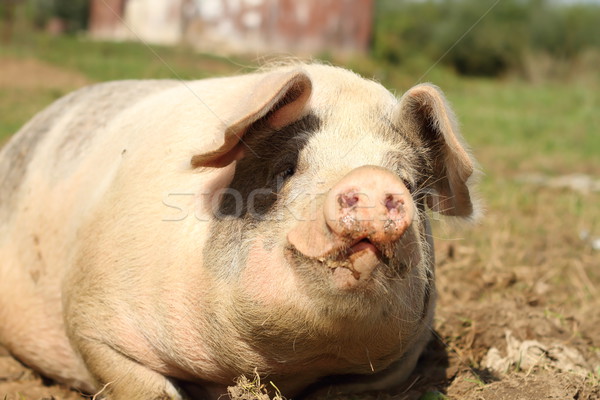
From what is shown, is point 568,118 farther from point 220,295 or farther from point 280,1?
point 220,295

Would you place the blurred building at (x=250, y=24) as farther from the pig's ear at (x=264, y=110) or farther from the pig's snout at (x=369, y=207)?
the pig's snout at (x=369, y=207)

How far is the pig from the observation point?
8.71ft

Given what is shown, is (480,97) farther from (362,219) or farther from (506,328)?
(362,219)

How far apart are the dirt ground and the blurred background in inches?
0.5

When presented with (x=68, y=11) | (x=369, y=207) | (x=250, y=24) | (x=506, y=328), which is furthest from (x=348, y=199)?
(x=68, y=11)

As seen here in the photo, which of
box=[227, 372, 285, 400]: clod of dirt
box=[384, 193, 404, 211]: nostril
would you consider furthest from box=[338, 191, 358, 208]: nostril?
box=[227, 372, 285, 400]: clod of dirt

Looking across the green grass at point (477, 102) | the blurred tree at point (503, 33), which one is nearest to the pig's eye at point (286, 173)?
the green grass at point (477, 102)

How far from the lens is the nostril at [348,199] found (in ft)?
8.06

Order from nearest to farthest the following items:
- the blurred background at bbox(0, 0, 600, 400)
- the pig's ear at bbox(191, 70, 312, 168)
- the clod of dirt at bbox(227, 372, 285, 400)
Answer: the pig's ear at bbox(191, 70, 312, 168), the clod of dirt at bbox(227, 372, 285, 400), the blurred background at bbox(0, 0, 600, 400)

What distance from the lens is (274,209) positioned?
9.65 feet

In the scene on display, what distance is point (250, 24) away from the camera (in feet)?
86.8

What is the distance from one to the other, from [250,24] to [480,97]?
31.0ft

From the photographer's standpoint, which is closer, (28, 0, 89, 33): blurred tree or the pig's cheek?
the pig's cheek

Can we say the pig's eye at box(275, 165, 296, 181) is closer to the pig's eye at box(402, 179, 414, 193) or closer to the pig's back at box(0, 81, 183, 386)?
the pig's eye at box(402, 179, 414, 193)
